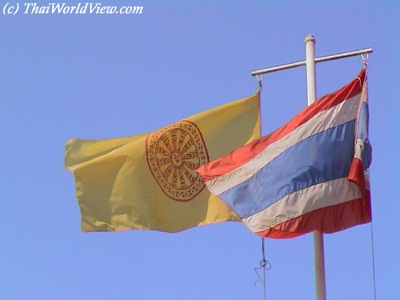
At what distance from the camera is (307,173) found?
52.6 feet

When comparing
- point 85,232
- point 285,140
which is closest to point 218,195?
point 285,140

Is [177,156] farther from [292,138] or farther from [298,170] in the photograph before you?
[298,170]

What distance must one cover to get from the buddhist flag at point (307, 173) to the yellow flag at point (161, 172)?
106cm

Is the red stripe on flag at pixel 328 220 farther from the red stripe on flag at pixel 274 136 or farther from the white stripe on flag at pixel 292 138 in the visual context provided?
the red stripe on flag at pixel 274 136

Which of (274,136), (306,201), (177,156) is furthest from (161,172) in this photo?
(306,201)

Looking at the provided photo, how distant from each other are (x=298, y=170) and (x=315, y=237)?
1044 mm

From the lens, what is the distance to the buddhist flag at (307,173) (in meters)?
15.8

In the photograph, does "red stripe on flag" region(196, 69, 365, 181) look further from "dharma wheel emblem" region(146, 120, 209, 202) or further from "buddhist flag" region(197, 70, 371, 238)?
"dharma wheel emblem" region(146, 120, 209, 202)

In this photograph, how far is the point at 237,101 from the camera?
59.7ft

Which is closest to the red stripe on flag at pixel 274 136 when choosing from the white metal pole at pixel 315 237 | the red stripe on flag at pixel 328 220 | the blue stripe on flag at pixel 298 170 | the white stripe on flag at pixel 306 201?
the white metal pole at pixel 315 237

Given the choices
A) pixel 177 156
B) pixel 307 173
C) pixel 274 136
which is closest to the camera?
pixel 307 173

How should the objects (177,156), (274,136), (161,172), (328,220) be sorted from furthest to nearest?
(177,156) → (161,172) → (274,136) → (328,220)

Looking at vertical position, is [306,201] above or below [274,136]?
below

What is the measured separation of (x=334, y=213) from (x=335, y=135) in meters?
1.29
